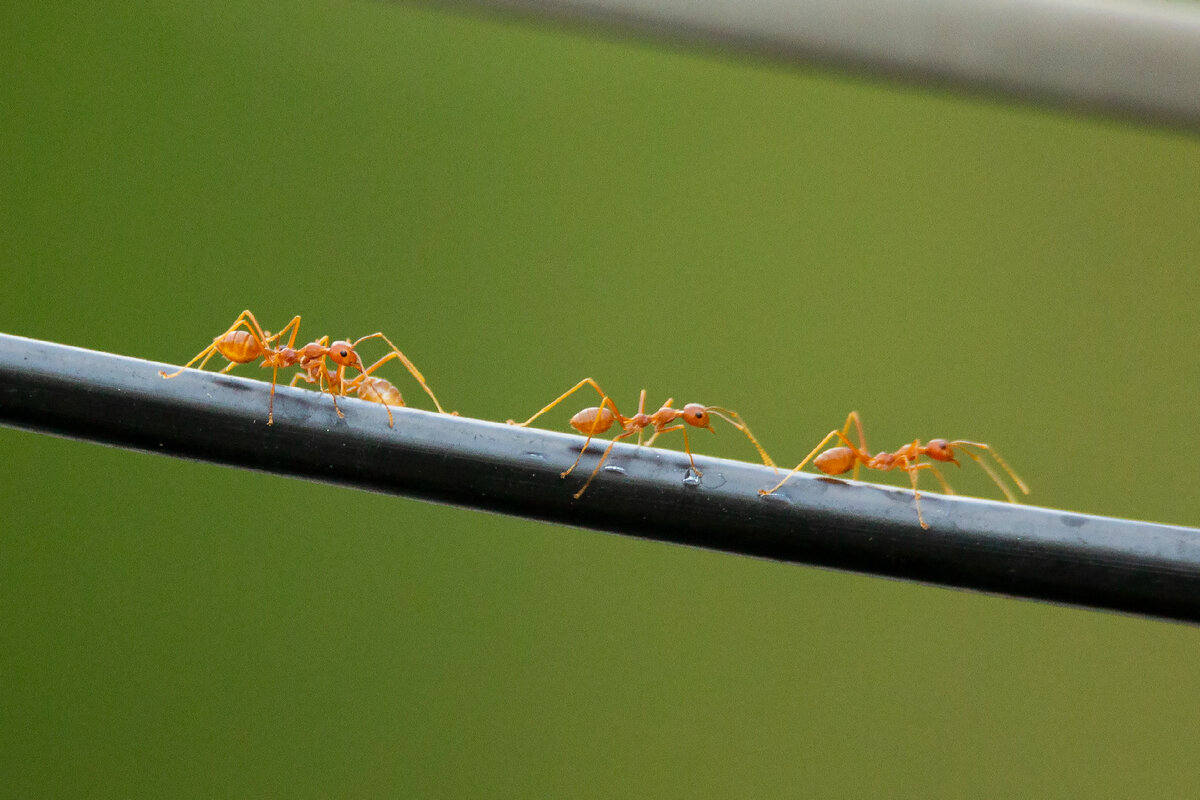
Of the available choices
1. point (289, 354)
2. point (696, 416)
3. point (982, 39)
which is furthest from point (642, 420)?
point (982, 39)

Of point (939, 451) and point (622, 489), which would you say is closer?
point (622, 489)

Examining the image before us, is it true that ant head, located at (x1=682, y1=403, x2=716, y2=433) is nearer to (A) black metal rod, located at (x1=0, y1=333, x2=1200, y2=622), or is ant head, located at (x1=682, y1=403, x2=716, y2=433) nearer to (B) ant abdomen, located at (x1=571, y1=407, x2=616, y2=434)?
(B) ant abdomen, located at (x1=571, y1=407, x2=616, y2=434)

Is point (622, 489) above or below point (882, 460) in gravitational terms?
below

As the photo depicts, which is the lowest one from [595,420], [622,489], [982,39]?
[622,489]

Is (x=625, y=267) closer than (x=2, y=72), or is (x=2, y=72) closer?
(x=2, y=72)

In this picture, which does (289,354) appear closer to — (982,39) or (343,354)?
(343,354)

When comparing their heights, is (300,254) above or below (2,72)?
below

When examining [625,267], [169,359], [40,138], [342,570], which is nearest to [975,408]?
[625,267]

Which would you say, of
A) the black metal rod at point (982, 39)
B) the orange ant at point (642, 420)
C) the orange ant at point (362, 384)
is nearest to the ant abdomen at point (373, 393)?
the orange ant at point (362, 384)

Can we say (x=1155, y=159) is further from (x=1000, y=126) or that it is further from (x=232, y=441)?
(x=232, y=441)
